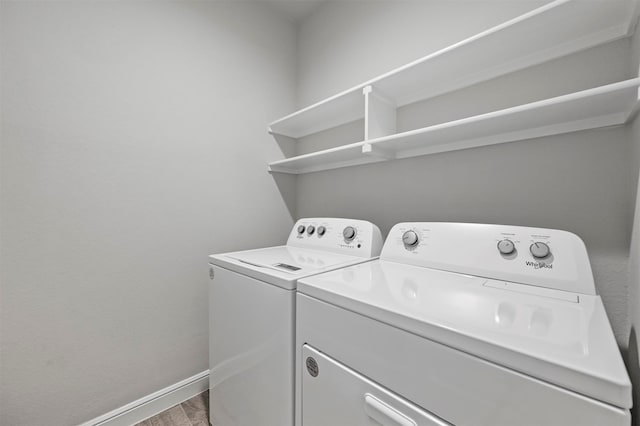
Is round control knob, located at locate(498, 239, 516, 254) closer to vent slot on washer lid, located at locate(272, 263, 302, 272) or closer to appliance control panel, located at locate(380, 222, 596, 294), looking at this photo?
appliance control panel, located at locate(380, 222, 596, 294)

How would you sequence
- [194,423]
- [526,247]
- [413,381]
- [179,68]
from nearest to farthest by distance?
[413,381], [526,247], [194,423], [179,68]

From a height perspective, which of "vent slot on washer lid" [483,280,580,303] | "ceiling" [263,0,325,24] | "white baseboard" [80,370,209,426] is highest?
"ceiling" [263,0,325,24]

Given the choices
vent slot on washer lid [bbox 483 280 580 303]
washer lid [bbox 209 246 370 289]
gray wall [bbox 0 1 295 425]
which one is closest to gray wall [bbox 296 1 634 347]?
vent slot on washer lid [bbox 483 280 580 303]

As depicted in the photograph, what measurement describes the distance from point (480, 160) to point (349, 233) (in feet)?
2.18

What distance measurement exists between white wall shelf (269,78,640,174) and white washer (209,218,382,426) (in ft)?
1.44

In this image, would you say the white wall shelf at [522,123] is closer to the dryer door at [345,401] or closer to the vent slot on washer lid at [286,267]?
the vent slot on washer lid at [286,267]

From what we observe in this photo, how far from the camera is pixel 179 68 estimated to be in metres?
1.42

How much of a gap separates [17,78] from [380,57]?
165 centimetres

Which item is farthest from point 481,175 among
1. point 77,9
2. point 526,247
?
point 77,9

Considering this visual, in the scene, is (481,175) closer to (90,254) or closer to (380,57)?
(380,57)

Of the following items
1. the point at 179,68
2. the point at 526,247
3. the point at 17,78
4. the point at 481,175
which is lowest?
the point at 526,247

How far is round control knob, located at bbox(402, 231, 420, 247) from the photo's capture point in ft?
3.42

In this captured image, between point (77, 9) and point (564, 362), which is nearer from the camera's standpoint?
point (564, 362)

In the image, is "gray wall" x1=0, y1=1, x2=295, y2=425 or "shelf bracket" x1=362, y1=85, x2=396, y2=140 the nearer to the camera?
"gray wall" x1=0, y1=1, x2=295, y2=425
